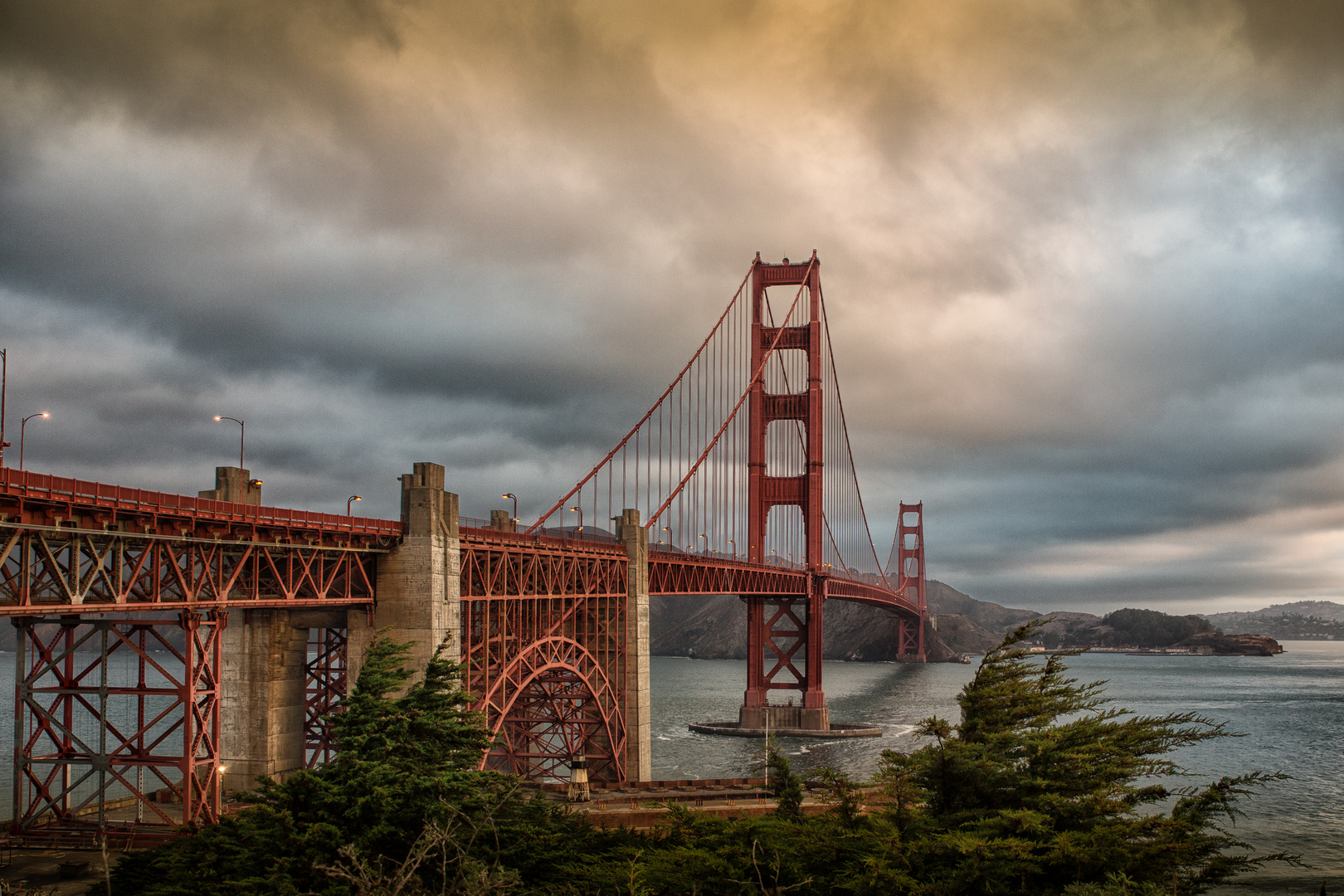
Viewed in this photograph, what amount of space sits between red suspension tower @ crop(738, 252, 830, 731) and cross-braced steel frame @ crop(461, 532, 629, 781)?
25745mm

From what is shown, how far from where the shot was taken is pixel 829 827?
18688mm

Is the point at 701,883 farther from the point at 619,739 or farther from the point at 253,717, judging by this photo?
the point at 619,739

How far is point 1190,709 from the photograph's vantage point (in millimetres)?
90875

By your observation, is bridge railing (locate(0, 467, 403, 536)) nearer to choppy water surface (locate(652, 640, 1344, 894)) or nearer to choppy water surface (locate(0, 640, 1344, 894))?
choppy water surface (locate(652, 640, 1344, 894))

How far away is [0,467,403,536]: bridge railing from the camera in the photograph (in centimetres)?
1930

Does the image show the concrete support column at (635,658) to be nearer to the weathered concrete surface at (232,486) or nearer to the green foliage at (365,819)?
the weathered concrete surface at (232,486)

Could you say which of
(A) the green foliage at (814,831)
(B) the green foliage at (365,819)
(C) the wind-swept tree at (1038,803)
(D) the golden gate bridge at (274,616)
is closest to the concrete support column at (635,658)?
(D) the golden gate bridge at (274,616)

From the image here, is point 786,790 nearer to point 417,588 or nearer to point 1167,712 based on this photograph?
point 417,588

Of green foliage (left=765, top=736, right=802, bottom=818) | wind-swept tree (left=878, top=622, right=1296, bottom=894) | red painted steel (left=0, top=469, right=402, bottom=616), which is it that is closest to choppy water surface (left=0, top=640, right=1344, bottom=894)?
wind-swept tree (left=878, top=622, right=1296, bottom=894)

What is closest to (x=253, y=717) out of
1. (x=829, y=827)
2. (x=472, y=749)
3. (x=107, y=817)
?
(x=107, y=817)

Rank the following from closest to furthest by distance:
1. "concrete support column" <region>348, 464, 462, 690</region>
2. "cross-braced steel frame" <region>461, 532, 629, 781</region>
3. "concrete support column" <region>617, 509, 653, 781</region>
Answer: "concrete support column" <region>348, 464, 462, 690</region>, "cross-braced steel frame" <region>461, 532, 629, 781</region>, "concrete support column" <region>617, 509, 653, 781</region>

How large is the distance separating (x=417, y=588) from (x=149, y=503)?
9750mm

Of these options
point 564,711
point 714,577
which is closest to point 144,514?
point 564,711

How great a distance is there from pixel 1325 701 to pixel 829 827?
4271 inches
